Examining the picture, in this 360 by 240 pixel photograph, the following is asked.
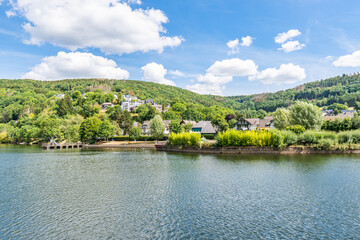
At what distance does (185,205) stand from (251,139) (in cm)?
4211

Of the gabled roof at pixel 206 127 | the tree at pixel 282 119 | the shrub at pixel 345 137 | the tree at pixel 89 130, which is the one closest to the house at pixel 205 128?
the gabled roof at pixel 206 127

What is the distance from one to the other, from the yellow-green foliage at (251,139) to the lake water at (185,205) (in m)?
22.3

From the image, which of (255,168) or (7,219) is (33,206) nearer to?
(7,219)

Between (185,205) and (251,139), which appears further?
(251,139)

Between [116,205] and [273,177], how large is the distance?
21459 mm

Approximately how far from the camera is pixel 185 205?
21.8 metres

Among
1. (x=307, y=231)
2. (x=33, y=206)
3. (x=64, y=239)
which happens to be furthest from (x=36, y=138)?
(x=307, y=231)

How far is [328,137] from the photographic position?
189ft

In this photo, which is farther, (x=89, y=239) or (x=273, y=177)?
(x=273, y=177)

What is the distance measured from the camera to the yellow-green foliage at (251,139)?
58438 mm

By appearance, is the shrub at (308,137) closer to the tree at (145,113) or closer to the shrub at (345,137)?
the shrub at (345,137)

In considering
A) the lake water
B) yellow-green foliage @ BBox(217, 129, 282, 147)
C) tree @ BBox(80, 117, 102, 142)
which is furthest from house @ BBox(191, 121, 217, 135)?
the lake water

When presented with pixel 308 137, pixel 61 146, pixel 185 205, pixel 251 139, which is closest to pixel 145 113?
pixel 61 146

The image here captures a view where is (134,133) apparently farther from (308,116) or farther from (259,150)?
(308,116)
